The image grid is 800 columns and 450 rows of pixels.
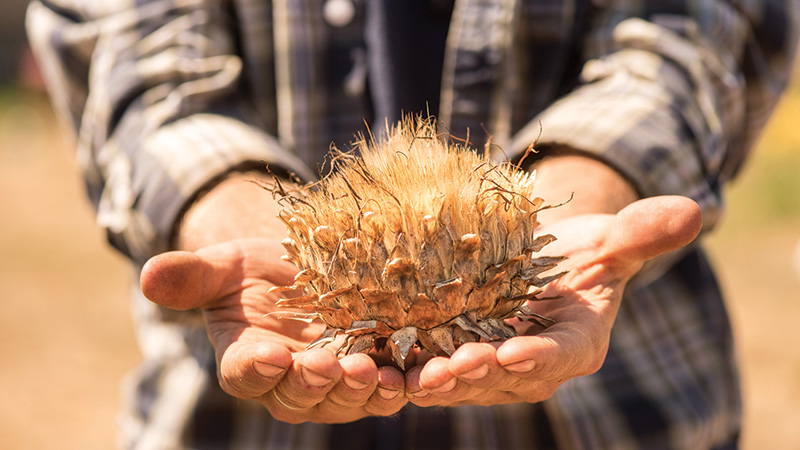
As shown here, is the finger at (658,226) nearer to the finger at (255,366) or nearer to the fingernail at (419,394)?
the fingernail at (419,394)

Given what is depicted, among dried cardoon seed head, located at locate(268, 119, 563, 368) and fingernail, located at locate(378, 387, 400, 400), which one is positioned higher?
dried cardoon seed head, located at locate(268, 119, 563, 368)

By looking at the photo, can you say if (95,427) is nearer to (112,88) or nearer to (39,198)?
(112,88)

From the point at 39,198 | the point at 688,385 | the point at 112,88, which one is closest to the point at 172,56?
the point at 112,88

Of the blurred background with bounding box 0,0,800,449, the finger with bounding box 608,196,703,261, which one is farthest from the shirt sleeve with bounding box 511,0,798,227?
the blurred background with bounding box 0,0,800,449

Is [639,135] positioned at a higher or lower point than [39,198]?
higher

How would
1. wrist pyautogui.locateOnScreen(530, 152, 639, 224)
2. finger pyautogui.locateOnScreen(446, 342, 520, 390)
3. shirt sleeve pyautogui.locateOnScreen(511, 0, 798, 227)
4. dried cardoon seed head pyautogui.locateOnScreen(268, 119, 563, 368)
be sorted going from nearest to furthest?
finger pyautogui.locateOnScreen(446, 342, 520, 390) → dried cardoon seed head pyautogui.locateOnScreen(268, 119, 563, 368) → wrist pyautogui.locateOnScreen(530, 152, 639, 224) → shirt sleeve pyautogui.locateOnScreen(511, 0, 798, 227)

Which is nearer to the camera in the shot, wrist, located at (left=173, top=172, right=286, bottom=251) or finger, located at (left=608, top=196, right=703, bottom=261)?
finger, located at (left=608, top=196, right=703, bottom=261)

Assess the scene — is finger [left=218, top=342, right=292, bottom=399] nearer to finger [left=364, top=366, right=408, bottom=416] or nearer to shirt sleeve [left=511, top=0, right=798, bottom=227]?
finger [left=364, top=366, right=408, bottom=416]
